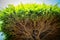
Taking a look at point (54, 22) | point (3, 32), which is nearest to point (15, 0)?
point (3, 32)

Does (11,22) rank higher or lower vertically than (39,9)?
lower

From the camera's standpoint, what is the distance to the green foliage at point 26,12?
1.91 metres

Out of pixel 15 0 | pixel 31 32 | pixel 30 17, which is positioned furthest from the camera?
pixel 15 0

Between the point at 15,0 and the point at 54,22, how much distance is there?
1.06m

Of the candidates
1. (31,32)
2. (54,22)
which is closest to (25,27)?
(31,32)

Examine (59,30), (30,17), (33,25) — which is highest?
(30,17)

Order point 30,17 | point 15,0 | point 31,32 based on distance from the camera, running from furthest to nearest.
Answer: point 15,0 → point 31,32 → point 30,17

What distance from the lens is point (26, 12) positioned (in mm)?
1906

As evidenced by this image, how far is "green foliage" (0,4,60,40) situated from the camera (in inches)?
75.1

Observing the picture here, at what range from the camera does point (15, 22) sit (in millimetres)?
1977

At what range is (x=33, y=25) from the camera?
1978 mm

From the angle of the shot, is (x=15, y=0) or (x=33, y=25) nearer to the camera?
(x=33, y=25)

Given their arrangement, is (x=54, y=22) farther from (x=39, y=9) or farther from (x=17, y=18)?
(x=17, y=18)

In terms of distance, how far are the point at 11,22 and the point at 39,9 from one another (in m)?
0.37
